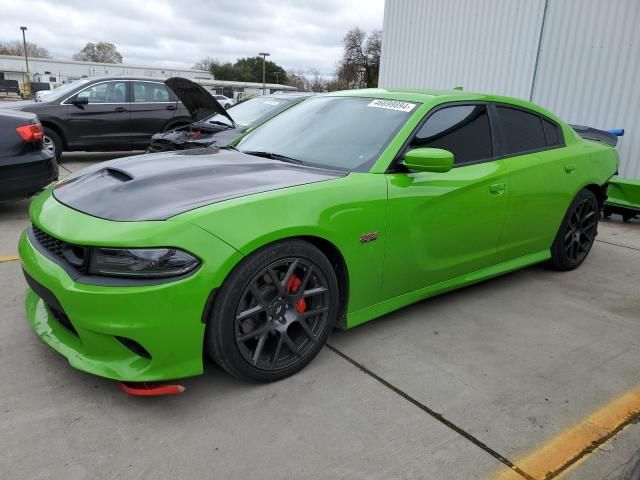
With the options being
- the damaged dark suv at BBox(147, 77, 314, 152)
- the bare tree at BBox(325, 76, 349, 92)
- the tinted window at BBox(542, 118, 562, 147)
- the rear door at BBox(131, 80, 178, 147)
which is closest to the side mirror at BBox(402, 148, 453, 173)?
the tinted window at BBox(542, 118, 562, 147)

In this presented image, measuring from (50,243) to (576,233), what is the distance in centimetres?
408

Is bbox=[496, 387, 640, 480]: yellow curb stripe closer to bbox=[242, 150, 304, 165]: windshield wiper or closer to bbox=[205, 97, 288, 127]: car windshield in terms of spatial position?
bbox=[242, 150, 304, 165]: windshield wiper

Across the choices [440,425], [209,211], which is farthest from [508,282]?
[209,211]

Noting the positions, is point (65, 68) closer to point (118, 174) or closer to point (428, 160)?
point (118, 174)

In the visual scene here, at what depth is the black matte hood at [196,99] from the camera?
20.9ft

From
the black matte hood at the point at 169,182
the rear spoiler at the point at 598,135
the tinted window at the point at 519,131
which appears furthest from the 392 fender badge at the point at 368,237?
the rear spoiler at the point at 598,135

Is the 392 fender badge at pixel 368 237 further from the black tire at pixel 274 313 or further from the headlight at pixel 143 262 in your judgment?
the headlight at pixel 143 262

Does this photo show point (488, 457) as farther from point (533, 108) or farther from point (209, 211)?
point (533, 108)

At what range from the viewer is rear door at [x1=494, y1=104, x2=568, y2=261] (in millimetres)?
3723

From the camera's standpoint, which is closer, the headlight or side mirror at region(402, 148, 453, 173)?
the headlight

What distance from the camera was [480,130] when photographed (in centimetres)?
360

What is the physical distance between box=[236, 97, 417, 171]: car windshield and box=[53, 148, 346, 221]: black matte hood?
19 centimetres

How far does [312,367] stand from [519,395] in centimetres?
108

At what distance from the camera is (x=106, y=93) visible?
927 centimetres
